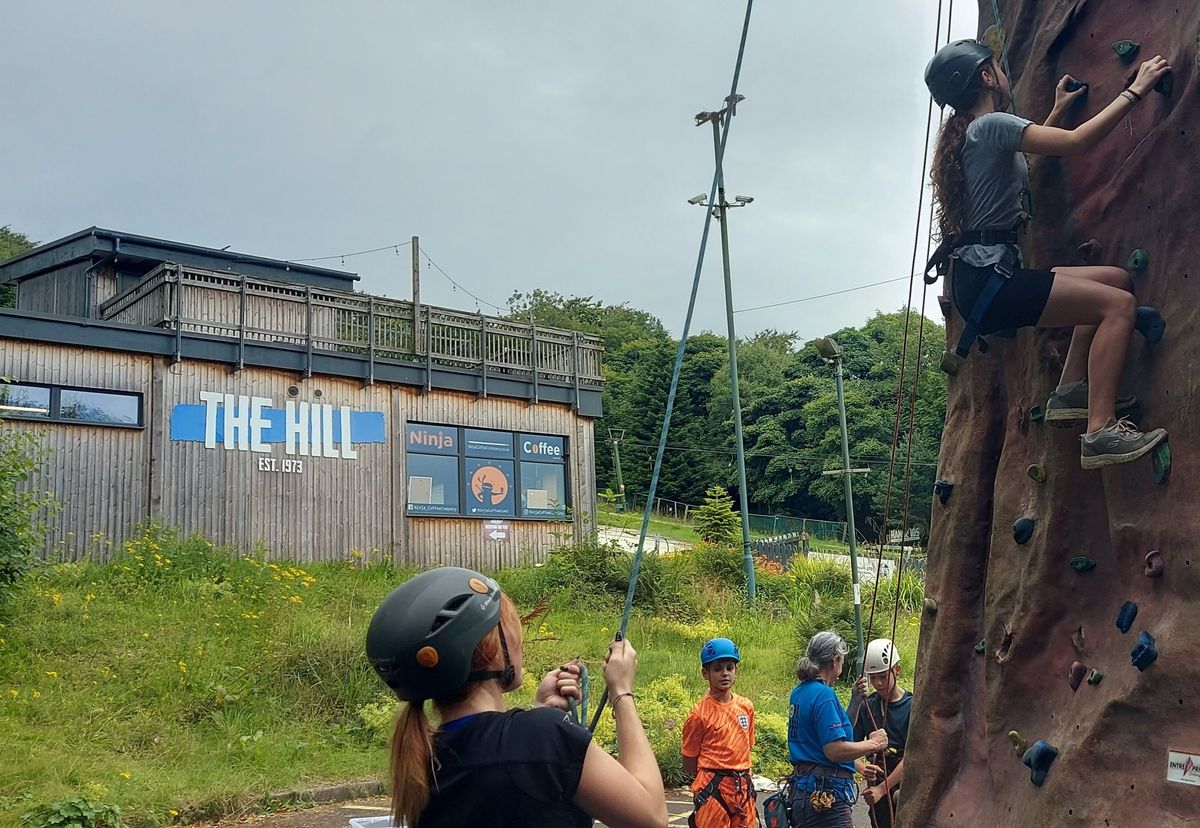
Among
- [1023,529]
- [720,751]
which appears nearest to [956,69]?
[1023,529]

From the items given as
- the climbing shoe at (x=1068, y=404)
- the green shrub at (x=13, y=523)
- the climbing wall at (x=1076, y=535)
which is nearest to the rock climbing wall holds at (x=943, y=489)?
the climbing wall at (x=1076, y=535)

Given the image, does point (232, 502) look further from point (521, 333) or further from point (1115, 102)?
point (1115, 102)

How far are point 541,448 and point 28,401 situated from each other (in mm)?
10556

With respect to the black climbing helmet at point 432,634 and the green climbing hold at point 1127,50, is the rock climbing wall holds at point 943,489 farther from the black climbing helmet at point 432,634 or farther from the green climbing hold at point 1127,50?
the black climbing helmet at point 432,634

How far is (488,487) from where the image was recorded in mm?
23422

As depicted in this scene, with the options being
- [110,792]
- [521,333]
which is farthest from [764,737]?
[521,333]

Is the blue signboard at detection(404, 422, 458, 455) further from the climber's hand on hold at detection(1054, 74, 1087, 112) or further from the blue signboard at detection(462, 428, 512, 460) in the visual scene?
the climber's hand on hold at detection(1054, 74, 1087, 112)

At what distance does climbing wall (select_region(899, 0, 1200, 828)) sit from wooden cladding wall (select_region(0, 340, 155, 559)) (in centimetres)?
1640

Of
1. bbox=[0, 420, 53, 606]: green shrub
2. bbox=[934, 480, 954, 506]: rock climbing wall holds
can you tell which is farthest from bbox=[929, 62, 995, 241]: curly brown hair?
bbox=[0, 420, 53, 606]: green shrub

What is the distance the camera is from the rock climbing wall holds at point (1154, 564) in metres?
3.35

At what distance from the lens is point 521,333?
24.5m

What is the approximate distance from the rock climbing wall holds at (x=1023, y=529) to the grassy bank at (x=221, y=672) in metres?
3.15

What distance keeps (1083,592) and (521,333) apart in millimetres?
21189

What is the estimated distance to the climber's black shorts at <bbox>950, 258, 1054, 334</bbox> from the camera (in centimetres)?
367
